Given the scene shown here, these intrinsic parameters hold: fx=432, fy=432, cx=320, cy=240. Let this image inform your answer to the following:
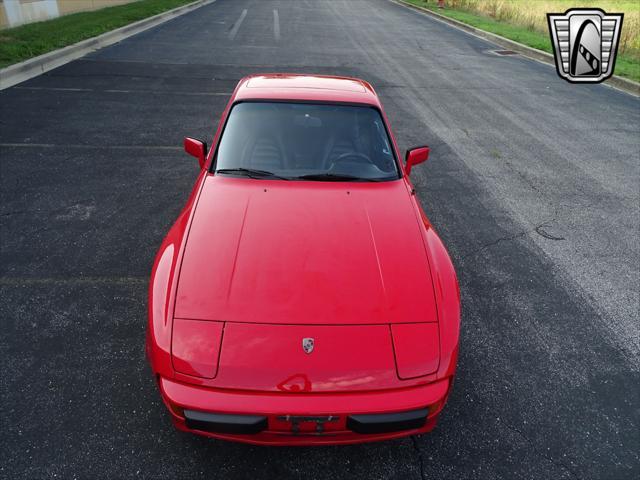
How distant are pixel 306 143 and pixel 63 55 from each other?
36.0ft

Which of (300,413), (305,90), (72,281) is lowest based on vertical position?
(72,281)

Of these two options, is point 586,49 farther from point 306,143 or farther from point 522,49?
point 306,143

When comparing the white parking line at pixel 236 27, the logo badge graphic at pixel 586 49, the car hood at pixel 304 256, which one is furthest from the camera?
the white parking line at pixel 236 27

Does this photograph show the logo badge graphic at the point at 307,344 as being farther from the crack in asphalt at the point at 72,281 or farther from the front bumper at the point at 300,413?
the crack in asphalt at the point at 72,281

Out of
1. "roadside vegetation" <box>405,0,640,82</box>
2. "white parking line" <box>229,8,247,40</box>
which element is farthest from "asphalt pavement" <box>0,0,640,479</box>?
"white parking line" <box>229,8,247,40</box>

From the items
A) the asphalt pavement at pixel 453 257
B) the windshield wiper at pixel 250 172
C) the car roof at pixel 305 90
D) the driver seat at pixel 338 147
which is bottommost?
the asphalt pavement at pixel 453 257

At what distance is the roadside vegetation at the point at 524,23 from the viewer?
14032 millimetres

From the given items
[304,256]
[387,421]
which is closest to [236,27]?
[304,256]

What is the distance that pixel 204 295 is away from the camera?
2.37 m

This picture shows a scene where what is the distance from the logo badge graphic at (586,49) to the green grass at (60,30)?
1396cm

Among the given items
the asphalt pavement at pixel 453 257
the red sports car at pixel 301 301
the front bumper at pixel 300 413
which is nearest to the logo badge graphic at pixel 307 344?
the red sports car at pixel 301 301

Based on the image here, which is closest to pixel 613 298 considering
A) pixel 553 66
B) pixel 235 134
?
pixel 235 134

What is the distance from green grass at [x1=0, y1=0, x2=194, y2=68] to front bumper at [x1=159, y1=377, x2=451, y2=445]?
35.5 ft

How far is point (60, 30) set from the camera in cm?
1361
